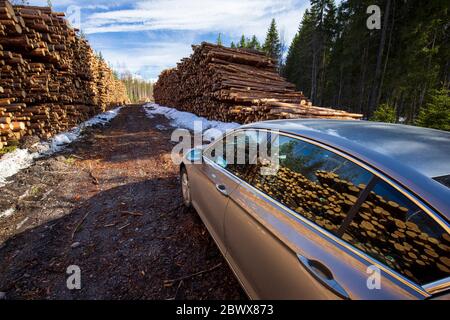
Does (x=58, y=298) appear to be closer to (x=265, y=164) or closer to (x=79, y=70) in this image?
(x=265, y=164)

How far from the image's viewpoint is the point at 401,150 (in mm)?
1403

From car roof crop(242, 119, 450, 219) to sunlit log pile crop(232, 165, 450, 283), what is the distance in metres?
0.14

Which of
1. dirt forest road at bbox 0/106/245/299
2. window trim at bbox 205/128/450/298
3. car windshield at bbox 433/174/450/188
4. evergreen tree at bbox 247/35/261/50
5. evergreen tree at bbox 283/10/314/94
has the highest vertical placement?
evergreen tree at bbox 247/35/261/50

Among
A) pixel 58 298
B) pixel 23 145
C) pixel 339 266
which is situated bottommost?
pixel 58 298

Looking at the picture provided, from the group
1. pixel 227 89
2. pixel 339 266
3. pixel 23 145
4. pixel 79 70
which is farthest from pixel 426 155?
pixel 79 70

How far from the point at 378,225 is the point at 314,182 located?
20.5 inches

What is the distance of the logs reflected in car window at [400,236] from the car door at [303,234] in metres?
0.06

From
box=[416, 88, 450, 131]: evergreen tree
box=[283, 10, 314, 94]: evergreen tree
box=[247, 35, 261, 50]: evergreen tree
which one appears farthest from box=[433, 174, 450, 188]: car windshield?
box=[247, 35, 261, 50]: evergreen tree

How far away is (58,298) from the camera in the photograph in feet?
7.55

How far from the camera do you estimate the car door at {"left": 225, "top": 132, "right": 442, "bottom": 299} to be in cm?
113

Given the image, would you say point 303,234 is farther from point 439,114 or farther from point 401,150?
point 439,114

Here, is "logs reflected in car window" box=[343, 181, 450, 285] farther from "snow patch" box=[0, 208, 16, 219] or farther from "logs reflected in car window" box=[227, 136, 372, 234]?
"snow patch" box=[0, 208, 16, 219]

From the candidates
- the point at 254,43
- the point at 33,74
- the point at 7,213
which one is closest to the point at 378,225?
the point at 7,213
